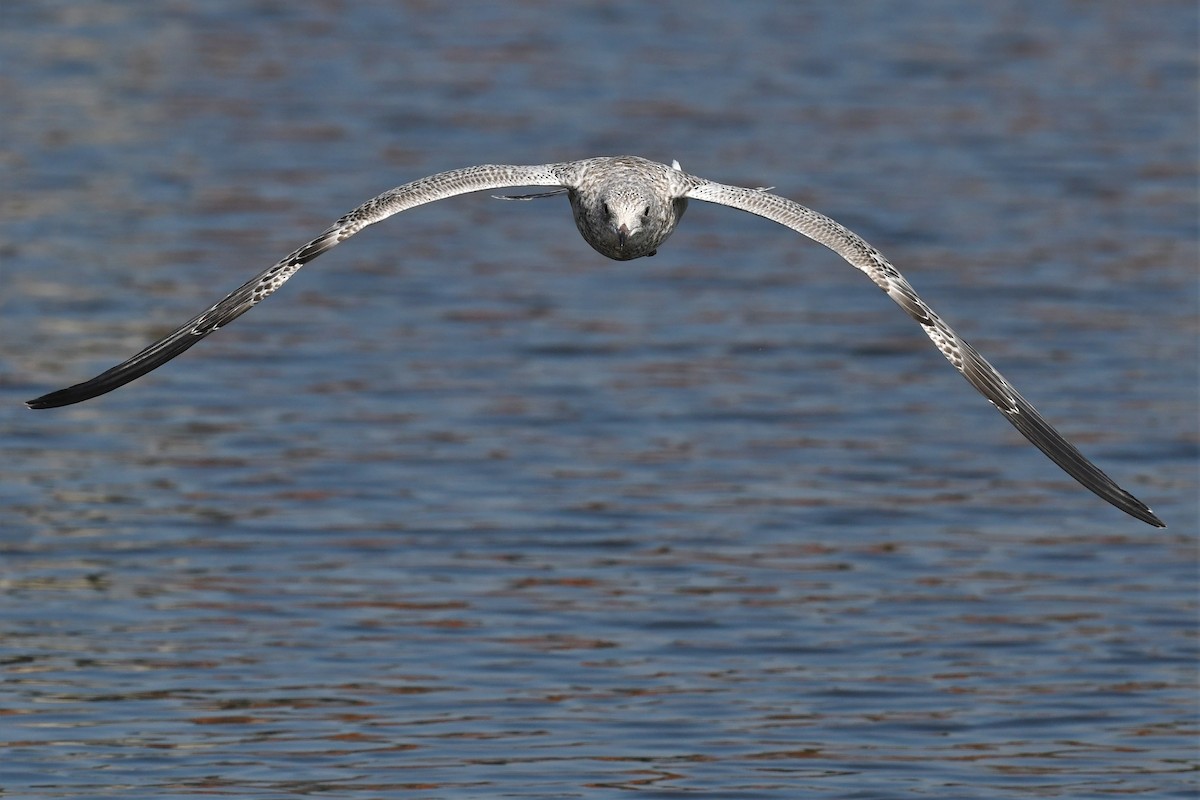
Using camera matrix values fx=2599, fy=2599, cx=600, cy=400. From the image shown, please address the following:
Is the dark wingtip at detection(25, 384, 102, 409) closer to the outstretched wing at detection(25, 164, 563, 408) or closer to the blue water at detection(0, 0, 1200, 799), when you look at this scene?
the outstretched wing at detection(25, 164, 563, 408)

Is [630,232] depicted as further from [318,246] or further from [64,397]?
[64,397]

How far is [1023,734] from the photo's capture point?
15.7 meters

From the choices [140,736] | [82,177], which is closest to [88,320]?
[82,177]

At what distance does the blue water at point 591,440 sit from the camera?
15.6m

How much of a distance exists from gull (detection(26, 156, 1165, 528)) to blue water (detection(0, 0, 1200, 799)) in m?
2.30

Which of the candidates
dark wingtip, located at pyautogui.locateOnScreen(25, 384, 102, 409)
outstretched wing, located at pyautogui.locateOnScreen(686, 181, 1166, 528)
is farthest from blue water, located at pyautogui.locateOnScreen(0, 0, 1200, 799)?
outstretched wing, located at pyautogui.locateOnScreen(686, 181, 1166, 528)

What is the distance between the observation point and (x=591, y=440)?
22.2 metres

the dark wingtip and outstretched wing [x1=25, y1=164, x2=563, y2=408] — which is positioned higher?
outstretched wing [x1=25, y1=164, x2=563, y2=408]

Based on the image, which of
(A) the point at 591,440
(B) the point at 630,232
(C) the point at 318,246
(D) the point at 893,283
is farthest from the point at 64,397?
(A) the point at 591,440

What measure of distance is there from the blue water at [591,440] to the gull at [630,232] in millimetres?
2302

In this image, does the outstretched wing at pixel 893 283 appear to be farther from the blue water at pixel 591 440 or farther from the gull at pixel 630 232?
the blue water at pixel 591 440

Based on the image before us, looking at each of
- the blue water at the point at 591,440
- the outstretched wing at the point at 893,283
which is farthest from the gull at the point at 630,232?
the blue water at the point at 591,440

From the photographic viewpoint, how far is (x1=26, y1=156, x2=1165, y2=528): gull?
13.5 meters

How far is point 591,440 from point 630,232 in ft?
29.2
